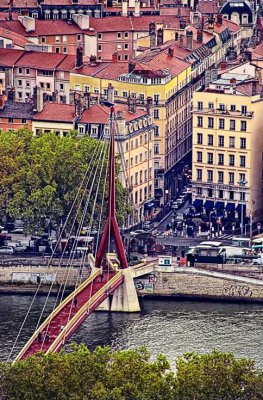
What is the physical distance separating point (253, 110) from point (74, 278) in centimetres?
1706

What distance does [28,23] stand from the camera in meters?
161

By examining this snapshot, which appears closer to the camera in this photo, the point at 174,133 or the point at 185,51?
the point at 174,133

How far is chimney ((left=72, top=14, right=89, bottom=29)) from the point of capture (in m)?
162

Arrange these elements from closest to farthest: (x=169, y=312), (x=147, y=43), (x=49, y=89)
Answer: (x=169, y=312) < (x=49, y=89) < (x=147, y=43)

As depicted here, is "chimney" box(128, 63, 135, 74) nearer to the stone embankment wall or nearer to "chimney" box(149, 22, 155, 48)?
"chimney" box(149, 22, 155, 48)

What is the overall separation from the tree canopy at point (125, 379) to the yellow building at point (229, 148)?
41.1 metres

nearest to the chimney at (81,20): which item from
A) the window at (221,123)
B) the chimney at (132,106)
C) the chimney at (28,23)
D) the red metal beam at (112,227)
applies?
the chimney at (28,23)

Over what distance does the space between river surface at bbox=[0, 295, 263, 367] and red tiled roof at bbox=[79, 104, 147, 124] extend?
1501 cm

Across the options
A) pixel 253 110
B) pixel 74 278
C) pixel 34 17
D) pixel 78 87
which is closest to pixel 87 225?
pixel 74 278

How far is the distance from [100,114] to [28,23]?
1387 inches

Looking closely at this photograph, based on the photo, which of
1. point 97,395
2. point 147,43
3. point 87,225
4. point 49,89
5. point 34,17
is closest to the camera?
point 97,395

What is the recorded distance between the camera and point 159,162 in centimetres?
13350

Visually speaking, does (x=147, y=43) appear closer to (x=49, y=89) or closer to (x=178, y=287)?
(x=49, y=89)

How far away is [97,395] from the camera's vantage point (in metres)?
84.2
